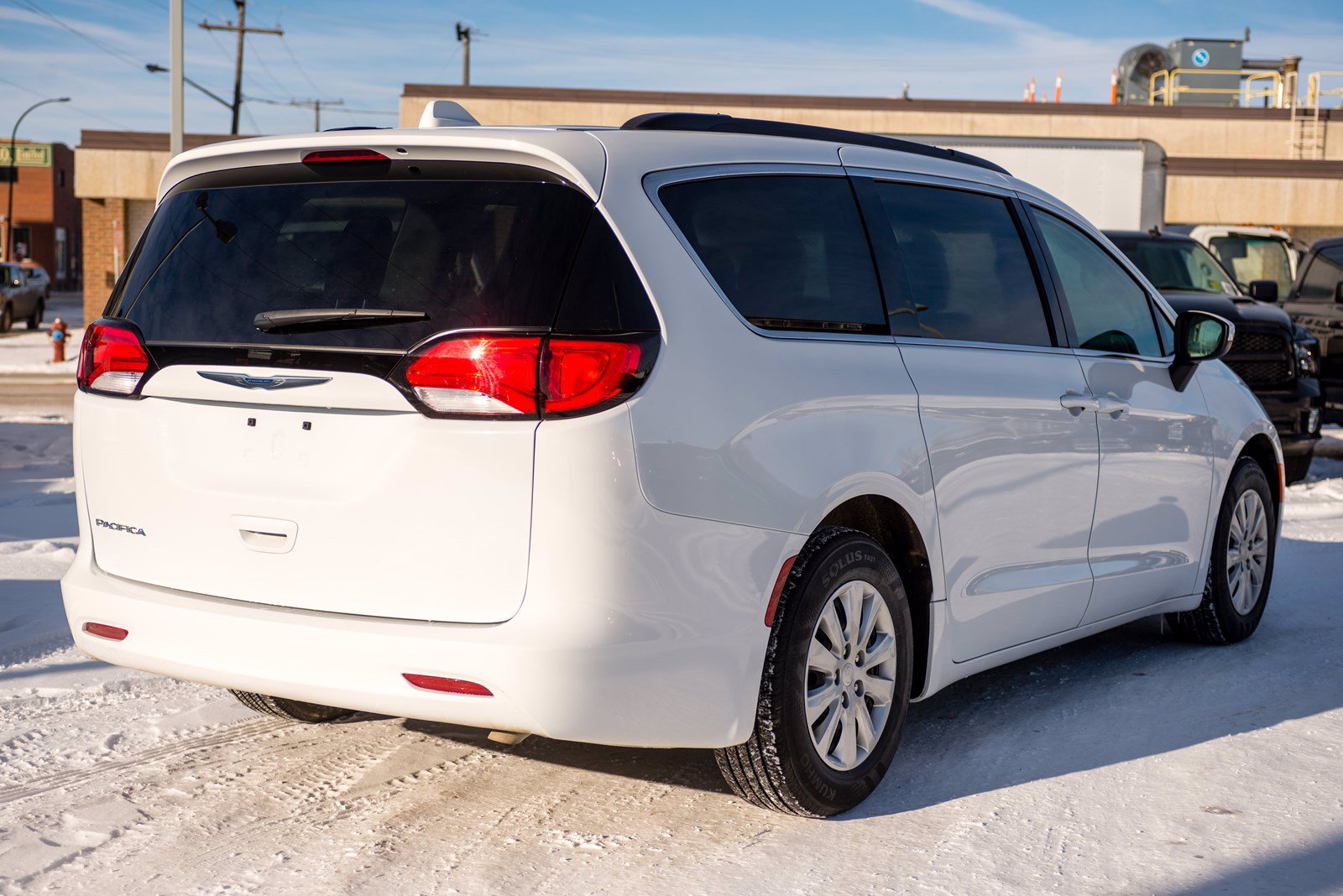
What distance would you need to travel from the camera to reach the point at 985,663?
15.3 feet

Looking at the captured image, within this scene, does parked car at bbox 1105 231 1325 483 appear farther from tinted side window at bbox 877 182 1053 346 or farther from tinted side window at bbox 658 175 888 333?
tinted side window at bbox 658 175 888 333

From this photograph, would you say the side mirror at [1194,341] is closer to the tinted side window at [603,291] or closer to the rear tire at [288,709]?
the tinted side window at [603,291]

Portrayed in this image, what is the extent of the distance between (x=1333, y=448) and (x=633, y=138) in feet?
41.4

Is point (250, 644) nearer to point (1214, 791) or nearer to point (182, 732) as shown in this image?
point (182, 732)

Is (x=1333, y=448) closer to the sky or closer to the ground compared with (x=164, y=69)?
closer to the ground

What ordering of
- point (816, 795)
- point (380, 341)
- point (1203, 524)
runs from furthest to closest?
point (1203, 524) < point (816, 795) < point (380, 341)

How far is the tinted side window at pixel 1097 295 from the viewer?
5230 mm

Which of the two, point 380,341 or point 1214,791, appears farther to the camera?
point 1214,791

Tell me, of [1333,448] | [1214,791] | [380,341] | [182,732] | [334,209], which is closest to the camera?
[380,341]

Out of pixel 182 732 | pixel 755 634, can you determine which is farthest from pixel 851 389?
pixel 182 732

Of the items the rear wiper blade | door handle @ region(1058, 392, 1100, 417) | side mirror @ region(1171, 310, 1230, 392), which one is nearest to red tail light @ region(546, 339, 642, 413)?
the rear wiper blade

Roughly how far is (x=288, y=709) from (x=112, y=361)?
4.65ft

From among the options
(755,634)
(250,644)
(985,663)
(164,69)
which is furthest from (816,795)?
(164,69)

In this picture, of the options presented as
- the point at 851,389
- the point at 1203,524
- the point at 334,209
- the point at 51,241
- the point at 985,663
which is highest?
the point at 51,241
